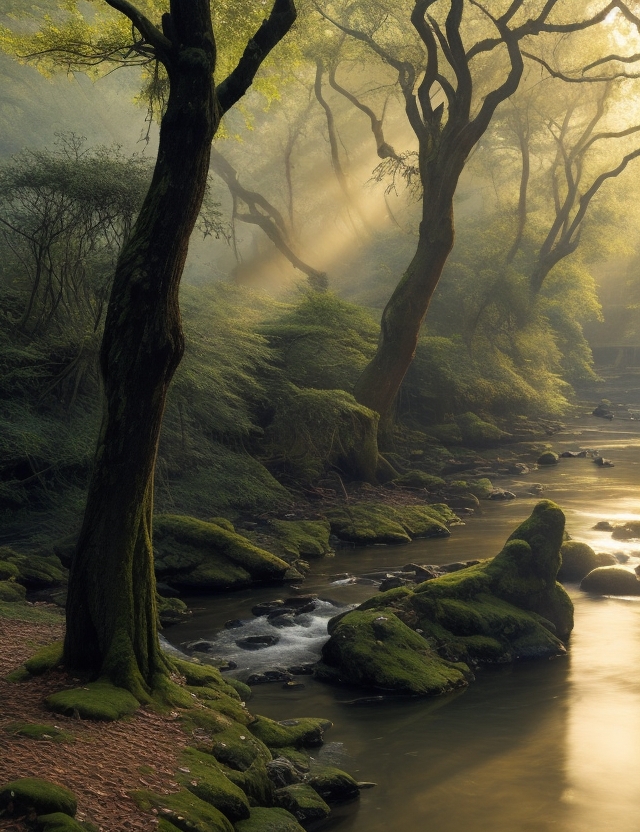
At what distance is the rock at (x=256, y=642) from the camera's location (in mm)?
10938

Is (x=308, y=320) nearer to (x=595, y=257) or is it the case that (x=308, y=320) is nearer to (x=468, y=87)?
(x=468, y=87)

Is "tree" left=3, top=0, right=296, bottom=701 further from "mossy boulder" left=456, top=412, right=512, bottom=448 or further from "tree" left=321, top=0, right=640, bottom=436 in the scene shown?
"mossy boulder" left=456, top=412, right=512, bottom=448

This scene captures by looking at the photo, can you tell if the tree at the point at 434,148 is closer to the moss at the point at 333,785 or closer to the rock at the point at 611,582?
the rock at the point at 611,582

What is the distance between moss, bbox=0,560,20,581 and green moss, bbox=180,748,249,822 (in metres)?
6.52

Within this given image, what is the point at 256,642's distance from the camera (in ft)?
36.2

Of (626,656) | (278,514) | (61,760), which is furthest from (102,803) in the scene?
(278,514)

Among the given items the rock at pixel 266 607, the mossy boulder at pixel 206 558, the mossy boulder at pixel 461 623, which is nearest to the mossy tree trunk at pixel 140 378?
the mossy boulder at pixel 461 623

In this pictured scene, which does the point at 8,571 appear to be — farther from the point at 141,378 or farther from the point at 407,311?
the point at 407,311

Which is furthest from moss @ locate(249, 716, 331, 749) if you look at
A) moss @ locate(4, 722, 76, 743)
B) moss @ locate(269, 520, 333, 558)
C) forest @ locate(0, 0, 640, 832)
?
moss @ locate(269, 520, 333, 558)

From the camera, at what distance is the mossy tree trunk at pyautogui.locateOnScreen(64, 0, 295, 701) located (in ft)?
23.9

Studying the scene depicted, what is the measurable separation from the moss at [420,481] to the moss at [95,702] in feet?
48.4

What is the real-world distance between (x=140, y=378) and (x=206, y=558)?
22.3 ft

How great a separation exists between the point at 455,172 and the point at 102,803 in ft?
57.2

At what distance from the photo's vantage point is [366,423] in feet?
69.2
